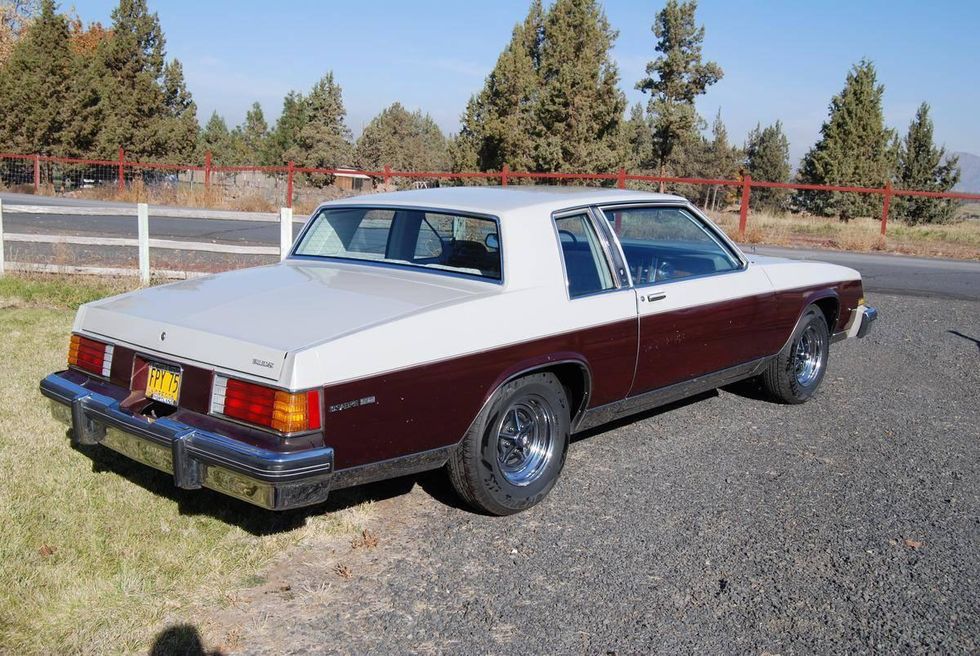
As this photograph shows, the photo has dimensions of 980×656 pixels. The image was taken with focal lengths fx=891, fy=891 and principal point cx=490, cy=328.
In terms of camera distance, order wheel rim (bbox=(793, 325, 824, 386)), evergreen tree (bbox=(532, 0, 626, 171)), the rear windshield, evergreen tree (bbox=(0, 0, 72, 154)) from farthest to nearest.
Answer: evergreen tree (bbox=(0, 0, 72, 154)), evergreen tree (bbox=(532, 0, 626, 171)), wheel rim (bbox=(793, 325, 824, 386)), the rear windshield

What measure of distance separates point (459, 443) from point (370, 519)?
621 millimetres

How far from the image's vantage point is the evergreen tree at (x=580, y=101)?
32972mm

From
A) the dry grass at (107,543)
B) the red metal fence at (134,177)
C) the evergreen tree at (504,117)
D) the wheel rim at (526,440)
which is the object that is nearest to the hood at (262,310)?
the wheel rim at (526,440)

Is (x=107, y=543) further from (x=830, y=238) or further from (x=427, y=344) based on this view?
(x=830, y=238)

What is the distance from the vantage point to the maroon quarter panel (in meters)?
3.33

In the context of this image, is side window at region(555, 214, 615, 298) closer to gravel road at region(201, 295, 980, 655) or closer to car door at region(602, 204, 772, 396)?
car door at region(602, 204, 772, 396)

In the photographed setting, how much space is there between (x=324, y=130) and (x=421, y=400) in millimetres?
48240

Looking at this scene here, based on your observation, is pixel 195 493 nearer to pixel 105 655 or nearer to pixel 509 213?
pixel 105 655

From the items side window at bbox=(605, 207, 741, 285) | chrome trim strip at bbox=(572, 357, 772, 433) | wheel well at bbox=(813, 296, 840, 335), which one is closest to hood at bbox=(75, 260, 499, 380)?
chrome trim strip at bbox=(572, 357, 772, 433)

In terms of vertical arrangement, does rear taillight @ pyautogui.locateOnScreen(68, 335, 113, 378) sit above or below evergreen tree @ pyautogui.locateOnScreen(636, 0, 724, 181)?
below

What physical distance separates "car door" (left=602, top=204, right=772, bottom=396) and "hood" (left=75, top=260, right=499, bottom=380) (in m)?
1.08

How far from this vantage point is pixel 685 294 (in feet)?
16.1

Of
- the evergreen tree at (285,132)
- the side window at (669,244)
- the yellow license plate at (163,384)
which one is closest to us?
the yellow license plate at (163,384)

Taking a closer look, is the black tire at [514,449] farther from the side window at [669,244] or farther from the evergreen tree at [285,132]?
the evergreen tree at [285,132]
